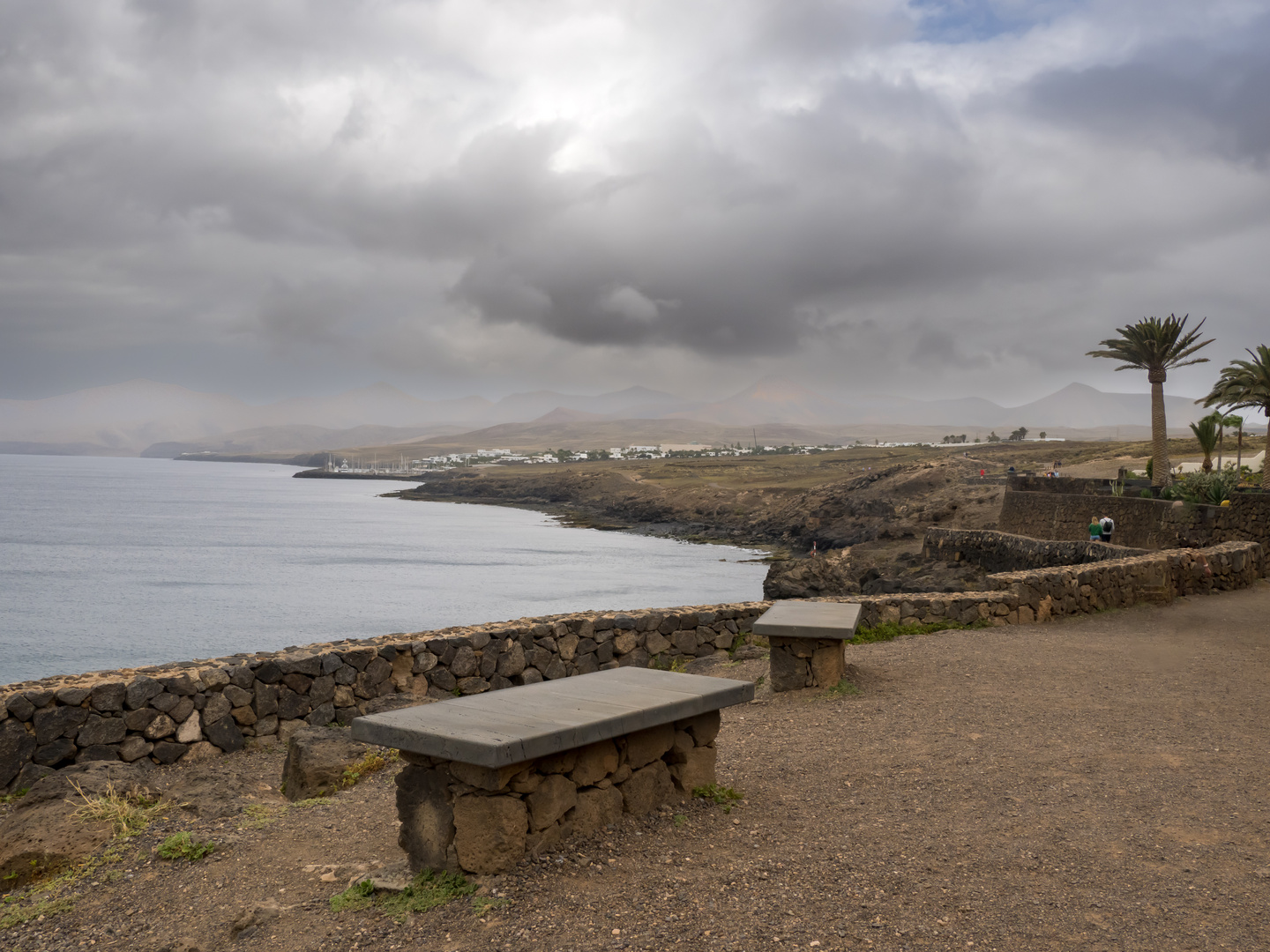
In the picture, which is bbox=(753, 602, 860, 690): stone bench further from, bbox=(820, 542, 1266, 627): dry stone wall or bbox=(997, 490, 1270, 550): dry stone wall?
bbox=(997, 490, 1270, 550): dry stone wall

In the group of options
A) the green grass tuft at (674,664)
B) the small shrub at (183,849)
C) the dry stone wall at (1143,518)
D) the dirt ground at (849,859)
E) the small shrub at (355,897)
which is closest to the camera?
the dirt ground at (849,859)

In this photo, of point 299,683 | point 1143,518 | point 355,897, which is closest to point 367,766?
point 299,683

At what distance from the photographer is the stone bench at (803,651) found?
8992 millimetres

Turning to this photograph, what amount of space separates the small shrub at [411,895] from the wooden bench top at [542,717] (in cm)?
61

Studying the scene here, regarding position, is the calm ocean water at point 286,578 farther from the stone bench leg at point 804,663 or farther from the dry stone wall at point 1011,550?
the stone bench leg at point 804,663

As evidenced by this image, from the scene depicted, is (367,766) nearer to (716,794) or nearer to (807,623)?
(716,794)

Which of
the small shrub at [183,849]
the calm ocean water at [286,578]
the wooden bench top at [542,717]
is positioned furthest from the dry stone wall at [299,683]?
the calm ocean water at [286,578]

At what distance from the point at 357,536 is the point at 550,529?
52.0ft

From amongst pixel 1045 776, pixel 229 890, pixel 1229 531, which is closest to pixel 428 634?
pixel 229 890

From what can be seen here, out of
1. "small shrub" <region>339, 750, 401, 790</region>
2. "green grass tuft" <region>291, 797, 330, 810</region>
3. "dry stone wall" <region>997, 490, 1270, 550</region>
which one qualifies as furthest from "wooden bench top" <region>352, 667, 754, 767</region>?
"dry stone wall" <region>997, 490, 1270, 550</region>

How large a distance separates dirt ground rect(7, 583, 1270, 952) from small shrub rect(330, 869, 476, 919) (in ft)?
0.23

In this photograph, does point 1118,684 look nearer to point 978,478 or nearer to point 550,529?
point 978,478

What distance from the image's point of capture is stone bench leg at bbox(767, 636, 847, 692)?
9203 mm

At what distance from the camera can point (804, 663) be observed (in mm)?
9273
